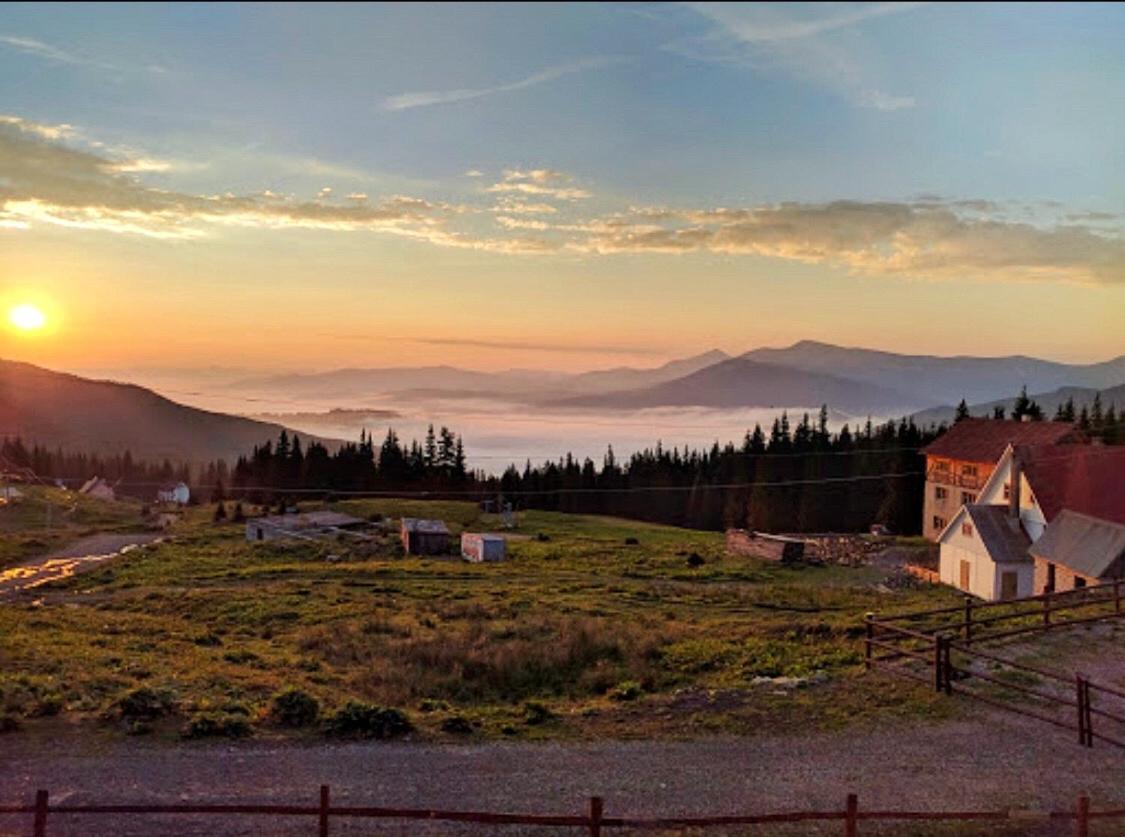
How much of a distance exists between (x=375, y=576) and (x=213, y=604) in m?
12.8

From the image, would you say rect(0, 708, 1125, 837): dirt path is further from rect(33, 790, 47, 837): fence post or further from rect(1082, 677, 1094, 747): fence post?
rect(33, 790, 47, 837): fence post

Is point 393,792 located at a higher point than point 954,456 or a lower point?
lower

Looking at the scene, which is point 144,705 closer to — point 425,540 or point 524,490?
point 425,540

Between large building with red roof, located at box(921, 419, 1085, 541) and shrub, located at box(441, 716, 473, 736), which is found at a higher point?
large building with red roof, located at box(921, 419, 1085, 541)

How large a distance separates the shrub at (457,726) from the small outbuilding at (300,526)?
5750 cm

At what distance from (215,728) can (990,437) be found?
6625 cm

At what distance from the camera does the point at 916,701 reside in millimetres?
19766

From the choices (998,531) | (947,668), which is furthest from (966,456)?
A: (947,668)

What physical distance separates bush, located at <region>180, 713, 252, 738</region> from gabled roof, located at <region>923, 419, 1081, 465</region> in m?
56.9

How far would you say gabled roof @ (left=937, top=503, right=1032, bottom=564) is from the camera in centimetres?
4738

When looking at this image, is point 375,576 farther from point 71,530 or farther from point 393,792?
point 71,530

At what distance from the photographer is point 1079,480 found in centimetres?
4697

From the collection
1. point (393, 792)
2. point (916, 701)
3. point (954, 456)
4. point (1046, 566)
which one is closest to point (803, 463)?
point (954, 456)

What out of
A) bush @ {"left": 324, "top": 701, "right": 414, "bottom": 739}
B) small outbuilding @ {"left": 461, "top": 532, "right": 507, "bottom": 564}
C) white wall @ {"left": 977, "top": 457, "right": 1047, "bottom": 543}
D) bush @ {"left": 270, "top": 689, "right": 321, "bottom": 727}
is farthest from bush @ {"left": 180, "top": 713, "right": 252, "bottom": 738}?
small outbuilding @ {"left": 461, "top": 532, "right": 507, "bottom": 564}
